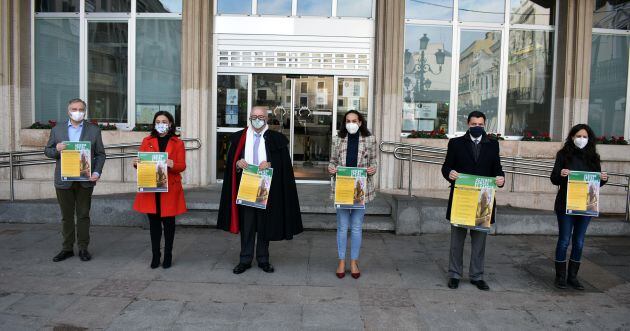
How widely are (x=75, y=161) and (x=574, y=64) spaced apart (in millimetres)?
8577

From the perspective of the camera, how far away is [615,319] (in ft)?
16.7

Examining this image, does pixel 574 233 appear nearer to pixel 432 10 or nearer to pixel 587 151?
pixel 587 151

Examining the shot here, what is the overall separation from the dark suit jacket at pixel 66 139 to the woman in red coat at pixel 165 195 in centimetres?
78

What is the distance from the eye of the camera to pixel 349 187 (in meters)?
5.88

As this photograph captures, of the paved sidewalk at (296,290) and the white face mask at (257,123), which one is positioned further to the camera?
the white face mask at (257,123)

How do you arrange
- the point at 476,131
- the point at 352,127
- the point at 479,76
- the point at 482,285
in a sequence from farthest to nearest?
1. the point at 479,76
2. the point at 352,127
3. the point at 482,285
4. the point at 476,131

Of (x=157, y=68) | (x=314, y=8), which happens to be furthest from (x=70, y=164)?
(x=314, y=8)

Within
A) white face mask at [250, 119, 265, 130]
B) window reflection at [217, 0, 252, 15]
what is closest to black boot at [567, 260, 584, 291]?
white face mask at [250, 119, 265, 130]

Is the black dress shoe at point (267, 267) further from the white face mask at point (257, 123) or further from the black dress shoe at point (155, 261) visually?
the white face mask at point (257, 123)

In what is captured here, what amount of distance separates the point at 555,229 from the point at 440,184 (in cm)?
219

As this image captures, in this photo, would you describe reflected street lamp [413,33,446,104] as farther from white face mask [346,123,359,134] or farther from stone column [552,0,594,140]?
white face mask [346,123,359,134]

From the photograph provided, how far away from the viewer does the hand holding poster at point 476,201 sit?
18.2 feet

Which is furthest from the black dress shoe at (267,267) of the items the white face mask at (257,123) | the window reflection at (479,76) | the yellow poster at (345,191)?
the window reflection at (479,76)

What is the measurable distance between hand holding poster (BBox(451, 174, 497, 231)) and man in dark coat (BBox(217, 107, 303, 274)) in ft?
6.17
